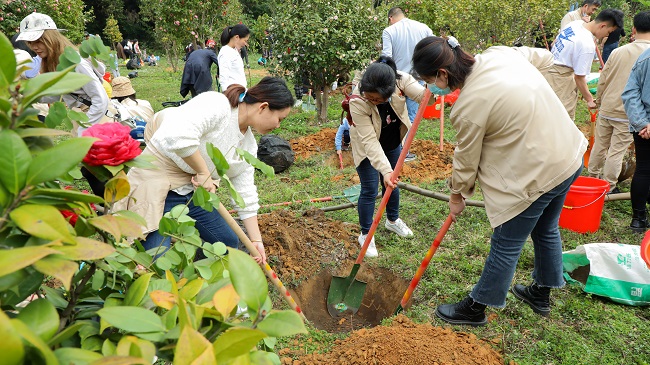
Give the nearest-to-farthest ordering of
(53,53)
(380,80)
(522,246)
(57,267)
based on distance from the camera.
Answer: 1. (57,267)
2. (522,246)
3. (380,80)
4. (53,53)

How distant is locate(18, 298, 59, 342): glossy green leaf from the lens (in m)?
0.69

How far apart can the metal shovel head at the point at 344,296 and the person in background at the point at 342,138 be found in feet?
9.78

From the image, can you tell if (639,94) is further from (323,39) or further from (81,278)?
(323,39)

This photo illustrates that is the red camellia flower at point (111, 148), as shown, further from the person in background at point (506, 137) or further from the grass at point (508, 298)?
the grass at point (508, 298)

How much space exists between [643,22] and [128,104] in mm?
5121

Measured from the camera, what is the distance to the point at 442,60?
236cm

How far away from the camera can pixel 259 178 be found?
19.5 ft

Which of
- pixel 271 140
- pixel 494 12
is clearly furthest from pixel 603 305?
pixel 494 12

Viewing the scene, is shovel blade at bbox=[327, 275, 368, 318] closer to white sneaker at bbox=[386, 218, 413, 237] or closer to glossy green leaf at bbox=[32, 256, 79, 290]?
white sneaker at bbox=[386, 218, 413, 237]

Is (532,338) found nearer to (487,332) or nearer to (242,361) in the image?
(487,332)

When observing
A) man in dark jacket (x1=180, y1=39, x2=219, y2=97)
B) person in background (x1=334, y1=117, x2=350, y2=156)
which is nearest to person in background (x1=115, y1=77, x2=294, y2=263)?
person in background (x1=334, y1=117, x2=350, y2=156)

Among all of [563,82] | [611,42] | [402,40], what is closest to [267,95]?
[563,82]

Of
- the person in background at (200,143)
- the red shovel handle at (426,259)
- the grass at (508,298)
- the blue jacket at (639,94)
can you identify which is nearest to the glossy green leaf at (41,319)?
the person in background at (200,143)

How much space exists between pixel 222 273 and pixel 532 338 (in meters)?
2.31
